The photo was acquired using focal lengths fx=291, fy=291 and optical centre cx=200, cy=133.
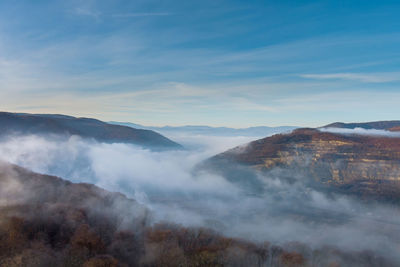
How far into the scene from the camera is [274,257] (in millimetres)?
95188

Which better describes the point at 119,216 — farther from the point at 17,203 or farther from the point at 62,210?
the point at 17,203

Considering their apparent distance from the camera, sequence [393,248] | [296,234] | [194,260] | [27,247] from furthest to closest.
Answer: [296,234], [393,248], [194,260], [27,247]

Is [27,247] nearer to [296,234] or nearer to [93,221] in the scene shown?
[93,221]

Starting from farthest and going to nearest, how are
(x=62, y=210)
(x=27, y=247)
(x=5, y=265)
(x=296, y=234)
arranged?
(x=296, y=234) < (x=62, y=210) < (x=27, y=247) < (x=5, y=265)

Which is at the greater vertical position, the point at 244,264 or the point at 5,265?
the point at 5,265

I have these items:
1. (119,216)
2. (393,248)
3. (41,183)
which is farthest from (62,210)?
(393,248)

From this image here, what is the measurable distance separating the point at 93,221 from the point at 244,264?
152 feet

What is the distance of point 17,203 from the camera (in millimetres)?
85312

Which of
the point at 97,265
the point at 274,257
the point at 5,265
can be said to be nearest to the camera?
the point at 5,265

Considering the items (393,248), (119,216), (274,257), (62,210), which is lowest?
(393,248)

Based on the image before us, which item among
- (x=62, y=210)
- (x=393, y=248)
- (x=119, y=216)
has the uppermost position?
(x=62, y=210)

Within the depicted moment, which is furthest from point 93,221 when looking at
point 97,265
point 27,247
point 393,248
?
point 393,248

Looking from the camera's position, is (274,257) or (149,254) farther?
(274,257)

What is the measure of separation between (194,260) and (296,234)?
11542 centimetres
